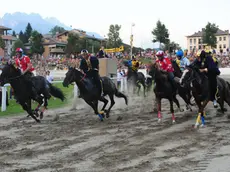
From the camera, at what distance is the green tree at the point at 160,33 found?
243 ft

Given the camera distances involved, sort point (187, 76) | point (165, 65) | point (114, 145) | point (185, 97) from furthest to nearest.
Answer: point (185, 97), point (165, 65), point (187, 76), point (114, 145)

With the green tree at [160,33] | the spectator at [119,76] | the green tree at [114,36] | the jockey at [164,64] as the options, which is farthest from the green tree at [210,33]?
the jockey at [164,64]

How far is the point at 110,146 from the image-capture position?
27.3 feet

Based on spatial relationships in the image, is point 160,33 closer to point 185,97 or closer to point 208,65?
point 185,97

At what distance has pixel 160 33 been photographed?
2928 inches

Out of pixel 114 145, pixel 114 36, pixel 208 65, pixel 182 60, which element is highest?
pixel 114 36

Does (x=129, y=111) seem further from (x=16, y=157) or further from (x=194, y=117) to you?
(x=16, y=157)

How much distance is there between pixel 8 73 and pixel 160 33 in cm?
6405

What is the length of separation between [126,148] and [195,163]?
6.22 feet

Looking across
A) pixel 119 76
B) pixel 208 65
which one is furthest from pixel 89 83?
pixel 119 76

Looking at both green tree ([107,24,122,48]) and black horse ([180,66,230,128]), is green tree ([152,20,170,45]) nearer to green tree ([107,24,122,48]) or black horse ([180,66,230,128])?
green tree ([107,24,122,48])

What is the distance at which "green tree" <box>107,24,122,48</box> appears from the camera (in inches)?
3244

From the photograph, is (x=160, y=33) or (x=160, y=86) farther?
(x=160, y=33)

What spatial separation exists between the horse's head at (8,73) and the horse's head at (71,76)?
1.64m
